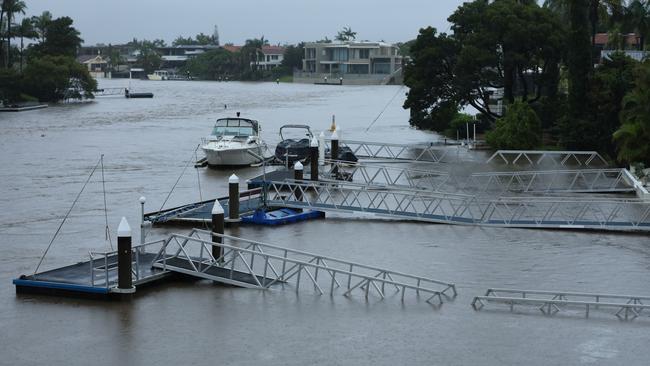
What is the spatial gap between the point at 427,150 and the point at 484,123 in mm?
14227

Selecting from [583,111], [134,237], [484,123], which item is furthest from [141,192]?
[484,123]

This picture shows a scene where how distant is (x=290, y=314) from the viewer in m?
21.7

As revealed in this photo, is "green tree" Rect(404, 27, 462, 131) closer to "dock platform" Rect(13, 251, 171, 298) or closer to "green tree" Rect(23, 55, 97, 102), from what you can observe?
"dock platform" Rect(13, 251, 171, 298)

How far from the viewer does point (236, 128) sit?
2014 inches

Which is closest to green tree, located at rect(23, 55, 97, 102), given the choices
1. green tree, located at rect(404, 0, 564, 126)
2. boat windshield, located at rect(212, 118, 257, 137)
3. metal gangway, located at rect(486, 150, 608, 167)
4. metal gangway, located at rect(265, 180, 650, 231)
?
green tree, located at rect(404, 0, 564, 126)

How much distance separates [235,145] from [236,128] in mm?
2781

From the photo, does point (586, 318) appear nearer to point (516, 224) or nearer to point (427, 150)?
point (516, 224)

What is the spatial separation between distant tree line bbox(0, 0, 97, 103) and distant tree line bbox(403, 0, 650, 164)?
5477cm

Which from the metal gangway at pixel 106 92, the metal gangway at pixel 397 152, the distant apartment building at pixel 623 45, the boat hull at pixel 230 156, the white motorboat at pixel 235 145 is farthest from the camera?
the metal gangway at pixel 106 92

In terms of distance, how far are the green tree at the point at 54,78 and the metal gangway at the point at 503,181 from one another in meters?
69.1

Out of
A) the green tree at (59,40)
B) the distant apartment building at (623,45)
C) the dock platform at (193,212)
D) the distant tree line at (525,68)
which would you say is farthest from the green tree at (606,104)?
the green tree at (59,40)

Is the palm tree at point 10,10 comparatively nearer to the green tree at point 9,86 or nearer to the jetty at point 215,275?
the green tree at point 9,86

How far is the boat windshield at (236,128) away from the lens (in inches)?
1988

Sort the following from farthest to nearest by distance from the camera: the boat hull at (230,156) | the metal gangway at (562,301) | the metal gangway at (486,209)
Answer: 1. the boat hull at (230,156)
2. the metal gangway at (486,209)
3. the metal gangway at (562,301)
